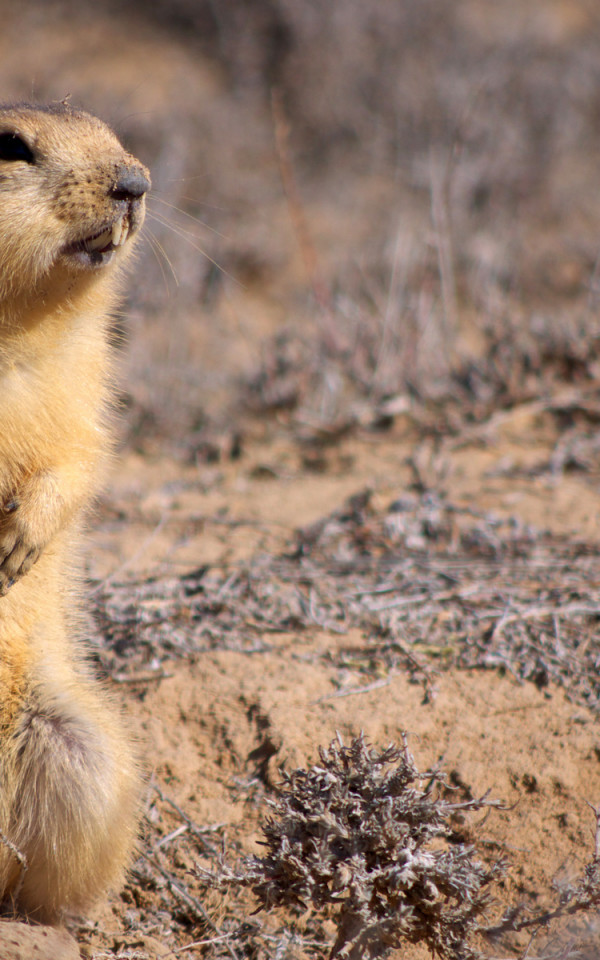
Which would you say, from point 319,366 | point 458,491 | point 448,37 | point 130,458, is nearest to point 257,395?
point 319,366

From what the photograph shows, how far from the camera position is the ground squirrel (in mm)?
2797

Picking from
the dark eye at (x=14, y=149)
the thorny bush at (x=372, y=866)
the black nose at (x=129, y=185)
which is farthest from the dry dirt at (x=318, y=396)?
the dark eye at (x=14, y=149)

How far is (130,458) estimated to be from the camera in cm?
596

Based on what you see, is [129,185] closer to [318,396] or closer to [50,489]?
[50,489]

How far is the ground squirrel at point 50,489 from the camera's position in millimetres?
2797

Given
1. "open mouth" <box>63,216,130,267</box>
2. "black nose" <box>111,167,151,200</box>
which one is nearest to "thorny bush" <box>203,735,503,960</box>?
"open mouth" <box>63,216,130,267</box>

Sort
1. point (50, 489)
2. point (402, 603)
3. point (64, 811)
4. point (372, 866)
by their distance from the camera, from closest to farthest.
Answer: point (372, 866) < point (64, 811) < point (50, 489) < point (402, 603)

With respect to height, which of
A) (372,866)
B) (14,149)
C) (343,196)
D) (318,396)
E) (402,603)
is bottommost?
(343,196)

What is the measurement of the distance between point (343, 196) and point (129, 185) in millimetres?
6485

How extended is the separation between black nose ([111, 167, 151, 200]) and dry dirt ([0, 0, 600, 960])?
42 centimetres

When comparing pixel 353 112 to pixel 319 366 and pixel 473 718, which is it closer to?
pixel 319 366

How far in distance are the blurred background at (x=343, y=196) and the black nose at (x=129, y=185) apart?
209 centimetres

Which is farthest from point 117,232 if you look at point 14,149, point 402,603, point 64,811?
point 402,603

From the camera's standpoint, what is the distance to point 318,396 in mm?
6059
